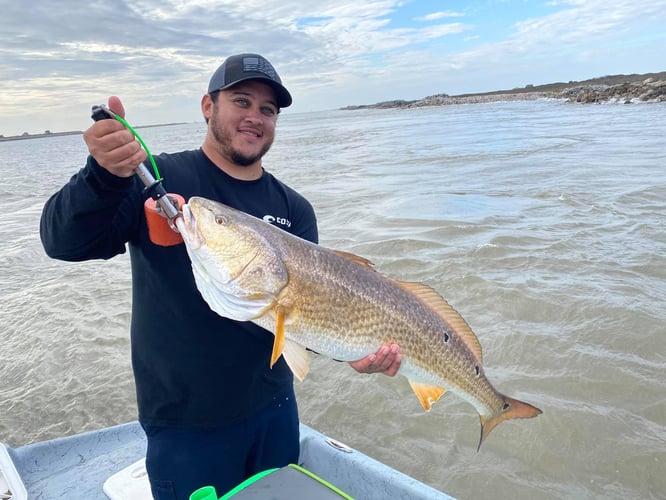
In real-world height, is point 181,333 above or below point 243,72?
below

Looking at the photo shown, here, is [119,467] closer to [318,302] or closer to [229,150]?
[318,302]

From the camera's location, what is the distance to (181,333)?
2.49 metres

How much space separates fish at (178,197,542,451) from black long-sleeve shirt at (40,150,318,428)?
26cm

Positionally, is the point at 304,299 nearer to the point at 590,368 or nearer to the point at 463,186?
the point at 590,368

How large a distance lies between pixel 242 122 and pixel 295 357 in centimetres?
136

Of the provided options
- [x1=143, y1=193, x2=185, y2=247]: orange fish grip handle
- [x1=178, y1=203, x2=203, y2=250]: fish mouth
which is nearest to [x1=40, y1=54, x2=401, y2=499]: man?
[x1=143, y1=193, x2=185, y2=247]: orange fish grip handle

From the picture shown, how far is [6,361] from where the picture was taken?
21.5 ft

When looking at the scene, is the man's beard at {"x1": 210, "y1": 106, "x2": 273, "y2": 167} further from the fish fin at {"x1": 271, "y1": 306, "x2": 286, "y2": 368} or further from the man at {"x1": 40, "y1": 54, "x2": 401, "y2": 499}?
the fish fin at {"x1": 271, "y1": 306, "x2": 286, "y2": 368}

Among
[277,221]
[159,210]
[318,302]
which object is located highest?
[159,210]

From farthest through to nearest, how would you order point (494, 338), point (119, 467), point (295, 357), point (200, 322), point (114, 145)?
point (494, 338) → point (119, 467) → point (200, 322) → point (295, 357) → point (114, 145)

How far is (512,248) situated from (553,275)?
1340 mm

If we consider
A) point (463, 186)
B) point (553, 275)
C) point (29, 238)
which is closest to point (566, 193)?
point (463, 186)

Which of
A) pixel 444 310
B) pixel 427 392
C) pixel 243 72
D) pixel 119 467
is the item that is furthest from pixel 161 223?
pixel 119 467

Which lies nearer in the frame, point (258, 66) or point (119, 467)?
point (258, 66)
